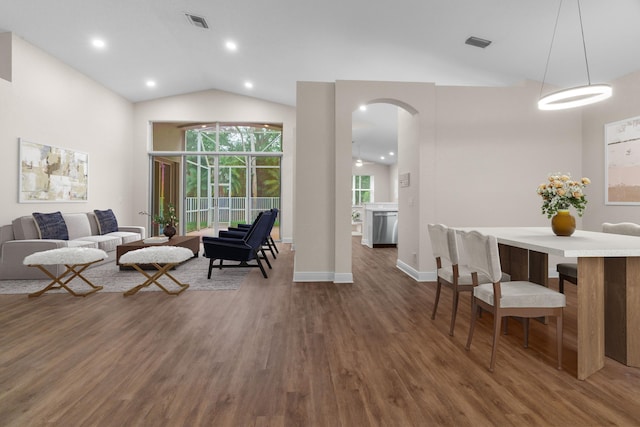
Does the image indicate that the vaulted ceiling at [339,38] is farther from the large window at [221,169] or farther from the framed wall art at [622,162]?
the large window at [221,169]

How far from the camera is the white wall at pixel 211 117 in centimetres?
859

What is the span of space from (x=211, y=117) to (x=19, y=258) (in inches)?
209

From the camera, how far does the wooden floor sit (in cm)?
172

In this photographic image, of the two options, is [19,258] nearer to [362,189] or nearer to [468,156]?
[468,156]

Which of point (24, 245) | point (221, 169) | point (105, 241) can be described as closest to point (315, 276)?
point (105, 241)

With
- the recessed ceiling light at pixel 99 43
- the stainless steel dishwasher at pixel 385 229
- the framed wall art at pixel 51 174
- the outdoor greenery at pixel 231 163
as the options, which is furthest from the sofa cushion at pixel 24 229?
the stainless steel dishwasher at pixel 385 229

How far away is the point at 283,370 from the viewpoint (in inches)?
85.7

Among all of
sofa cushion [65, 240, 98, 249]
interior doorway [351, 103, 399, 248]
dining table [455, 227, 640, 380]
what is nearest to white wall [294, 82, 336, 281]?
interior doorway [351, 103, 399, 248]

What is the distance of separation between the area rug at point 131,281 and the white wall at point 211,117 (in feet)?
11.7

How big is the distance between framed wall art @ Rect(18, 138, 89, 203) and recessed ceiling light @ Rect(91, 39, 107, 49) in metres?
1.84

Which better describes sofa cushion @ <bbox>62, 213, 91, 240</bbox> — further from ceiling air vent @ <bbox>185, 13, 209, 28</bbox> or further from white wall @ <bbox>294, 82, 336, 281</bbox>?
white wall @ <bbox>294, 82, 336, 281</bbox>

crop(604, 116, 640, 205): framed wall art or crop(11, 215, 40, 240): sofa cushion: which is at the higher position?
crop(604, 116, 640, 205): framed wall art

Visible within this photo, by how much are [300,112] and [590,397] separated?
4.01 meters

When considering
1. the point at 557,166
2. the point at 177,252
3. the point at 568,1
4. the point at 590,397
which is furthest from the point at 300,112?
the point at 590,397
